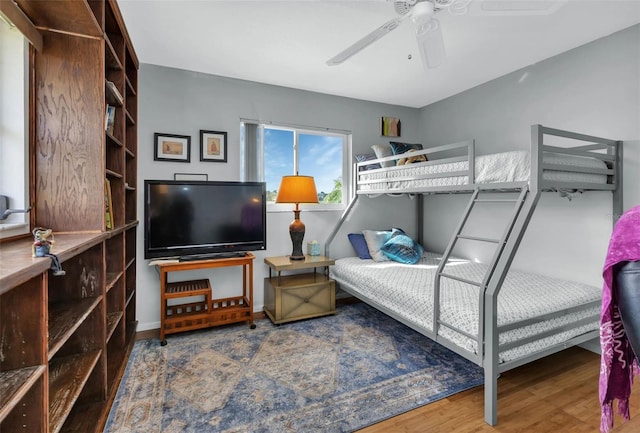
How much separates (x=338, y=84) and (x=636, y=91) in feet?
8.14

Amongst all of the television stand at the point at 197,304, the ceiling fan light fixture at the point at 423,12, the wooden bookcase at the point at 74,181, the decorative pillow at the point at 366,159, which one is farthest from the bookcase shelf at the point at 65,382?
the decorative pillow at the point at 366,159

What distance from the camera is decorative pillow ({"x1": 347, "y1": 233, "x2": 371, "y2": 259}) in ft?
12.0

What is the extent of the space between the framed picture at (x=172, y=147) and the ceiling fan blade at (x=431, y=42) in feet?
7.48

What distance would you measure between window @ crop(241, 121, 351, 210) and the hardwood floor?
7.78ft

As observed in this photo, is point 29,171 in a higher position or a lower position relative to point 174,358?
higher

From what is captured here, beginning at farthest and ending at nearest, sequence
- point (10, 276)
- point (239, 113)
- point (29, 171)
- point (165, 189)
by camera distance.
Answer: point (239, 113), point (165, 189), point (29, 171), point (10, 276)

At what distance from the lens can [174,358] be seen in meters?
2.46

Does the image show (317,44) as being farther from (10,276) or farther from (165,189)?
(10,276)

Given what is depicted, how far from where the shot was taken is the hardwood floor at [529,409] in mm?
1708


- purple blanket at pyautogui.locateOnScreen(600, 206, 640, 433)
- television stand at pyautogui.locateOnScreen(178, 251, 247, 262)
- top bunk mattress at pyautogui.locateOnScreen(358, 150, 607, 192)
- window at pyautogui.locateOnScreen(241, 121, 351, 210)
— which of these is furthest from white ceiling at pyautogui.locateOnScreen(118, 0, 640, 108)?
television stand at pyautogui.locateOnScreen(178, 251, 247, 262)

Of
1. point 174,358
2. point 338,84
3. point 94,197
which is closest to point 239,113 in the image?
point 338,84

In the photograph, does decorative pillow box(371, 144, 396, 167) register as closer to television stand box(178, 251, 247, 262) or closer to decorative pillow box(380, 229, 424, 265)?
decorative pillow box(380, 229, 424, 265)

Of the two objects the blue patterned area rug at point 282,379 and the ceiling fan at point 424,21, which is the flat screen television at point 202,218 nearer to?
the blue patterned area rug at point 282,379

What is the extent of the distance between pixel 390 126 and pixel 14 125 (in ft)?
12.0
